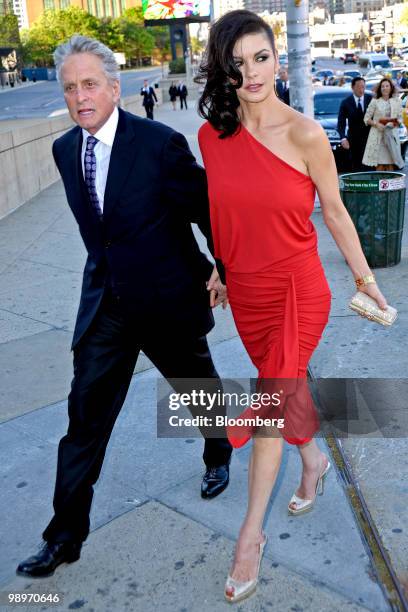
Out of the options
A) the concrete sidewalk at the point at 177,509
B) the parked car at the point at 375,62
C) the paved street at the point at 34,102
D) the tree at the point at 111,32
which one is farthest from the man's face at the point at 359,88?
the tree at the point at 111,32

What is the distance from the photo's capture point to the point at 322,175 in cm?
283

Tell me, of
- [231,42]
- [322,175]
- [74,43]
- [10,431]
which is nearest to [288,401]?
[322,175]

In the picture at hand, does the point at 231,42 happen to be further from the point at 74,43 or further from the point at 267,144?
the point at 74,43

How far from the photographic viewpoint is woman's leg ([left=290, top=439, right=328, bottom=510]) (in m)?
3.38

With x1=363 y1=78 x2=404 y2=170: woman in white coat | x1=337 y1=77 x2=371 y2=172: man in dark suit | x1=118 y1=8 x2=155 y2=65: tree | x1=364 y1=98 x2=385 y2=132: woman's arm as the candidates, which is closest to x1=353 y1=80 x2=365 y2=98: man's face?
x1=337 y1=77 x2=371 y2=172: man in dark suit

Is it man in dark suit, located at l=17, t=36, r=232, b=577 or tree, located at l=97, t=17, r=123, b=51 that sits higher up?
man in dark suit, located at l=17, t=36, r=232, b=577

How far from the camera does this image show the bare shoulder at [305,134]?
278 centimetres

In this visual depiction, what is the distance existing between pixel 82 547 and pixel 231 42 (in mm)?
2076

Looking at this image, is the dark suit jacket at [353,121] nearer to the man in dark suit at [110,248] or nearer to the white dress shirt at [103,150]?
the man in dark suit at [110,248]

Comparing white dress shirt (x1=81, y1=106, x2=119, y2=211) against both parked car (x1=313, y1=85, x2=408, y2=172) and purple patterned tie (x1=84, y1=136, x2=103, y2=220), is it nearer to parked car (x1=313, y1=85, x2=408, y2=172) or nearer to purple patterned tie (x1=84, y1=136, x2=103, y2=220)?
purple patterned tie (x1=84, y1=136, x2=103, y2=220)

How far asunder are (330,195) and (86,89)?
991 mm

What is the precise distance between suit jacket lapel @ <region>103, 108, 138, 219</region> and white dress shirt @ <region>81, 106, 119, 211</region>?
5 centimetres

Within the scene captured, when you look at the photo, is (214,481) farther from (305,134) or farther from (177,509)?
(305,134)

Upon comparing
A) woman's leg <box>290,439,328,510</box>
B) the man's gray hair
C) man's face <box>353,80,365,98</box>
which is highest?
the man's gray hair
